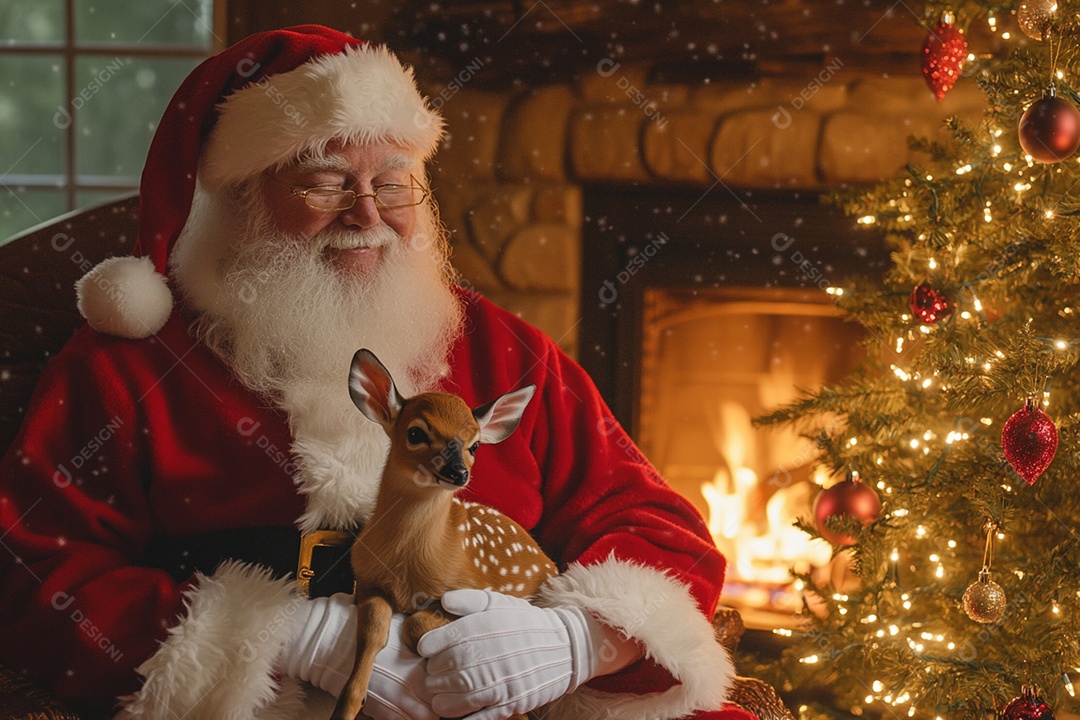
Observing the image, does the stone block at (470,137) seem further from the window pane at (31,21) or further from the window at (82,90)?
the window pane at (31,21)

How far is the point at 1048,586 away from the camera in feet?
5.25

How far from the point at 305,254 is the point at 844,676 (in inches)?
53.3

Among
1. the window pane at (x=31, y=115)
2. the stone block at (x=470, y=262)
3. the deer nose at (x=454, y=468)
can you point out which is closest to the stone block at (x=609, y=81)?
the stone block at (x=470, y=262)

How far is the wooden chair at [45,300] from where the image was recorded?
1445 mm

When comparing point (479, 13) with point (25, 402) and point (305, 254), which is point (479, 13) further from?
point (25, 402)

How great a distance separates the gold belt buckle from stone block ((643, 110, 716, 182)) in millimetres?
1336

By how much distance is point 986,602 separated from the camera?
153 centimetres

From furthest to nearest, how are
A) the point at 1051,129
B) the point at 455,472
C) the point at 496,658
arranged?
the point at 1051,129 < the point at 496,658 < the point at 455,472

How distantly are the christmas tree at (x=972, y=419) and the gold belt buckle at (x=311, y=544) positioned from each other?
90 cm

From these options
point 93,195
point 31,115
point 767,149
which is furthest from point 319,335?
point 31,115

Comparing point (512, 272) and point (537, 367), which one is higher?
point (512, 272)

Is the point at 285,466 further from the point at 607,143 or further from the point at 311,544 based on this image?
the point at 607,143

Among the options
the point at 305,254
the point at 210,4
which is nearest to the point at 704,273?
the point at 305,254

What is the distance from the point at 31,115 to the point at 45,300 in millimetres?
1149
